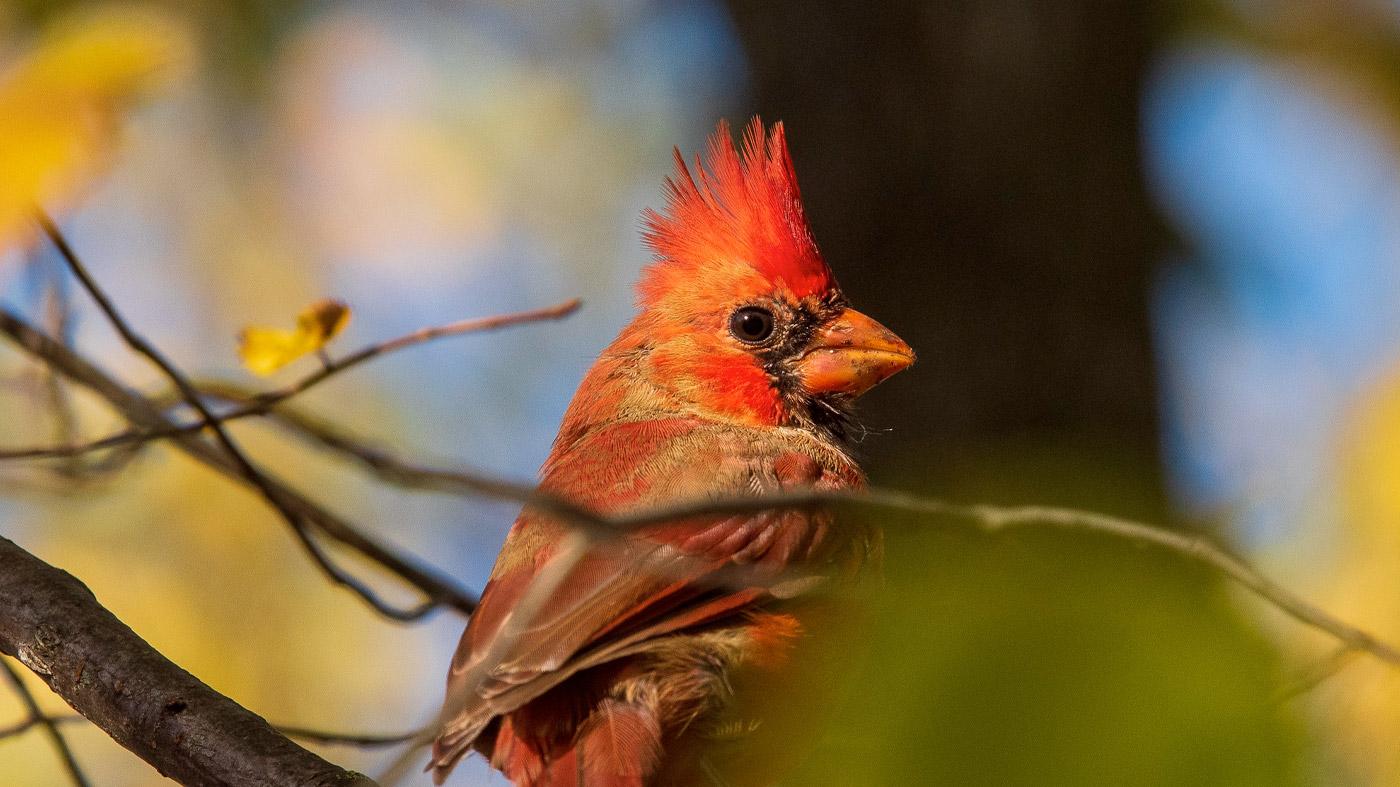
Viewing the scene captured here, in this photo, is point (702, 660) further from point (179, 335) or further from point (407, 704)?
point (179, 335)

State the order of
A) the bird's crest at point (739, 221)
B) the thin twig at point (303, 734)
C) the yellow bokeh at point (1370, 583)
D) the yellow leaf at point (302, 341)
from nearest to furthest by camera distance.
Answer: the yellow bokeh at point (1370, 583) < the yellow leaf at point (302, 341) < the thin twig at point (303, 734) < the bird's crest at point (739, 221)

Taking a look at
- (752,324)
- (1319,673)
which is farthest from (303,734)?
→ (1319,673)

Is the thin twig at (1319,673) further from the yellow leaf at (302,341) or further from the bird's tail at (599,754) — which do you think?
the yellow leaf at (302,341)

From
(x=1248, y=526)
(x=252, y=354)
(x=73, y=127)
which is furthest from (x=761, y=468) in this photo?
(x=73, y=127)

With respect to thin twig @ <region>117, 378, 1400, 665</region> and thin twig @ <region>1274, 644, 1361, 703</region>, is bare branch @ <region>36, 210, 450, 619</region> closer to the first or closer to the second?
thin twig @ <region>117, 378, 1400, 665</region>

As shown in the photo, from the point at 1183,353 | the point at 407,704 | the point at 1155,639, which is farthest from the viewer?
the point at 407,704

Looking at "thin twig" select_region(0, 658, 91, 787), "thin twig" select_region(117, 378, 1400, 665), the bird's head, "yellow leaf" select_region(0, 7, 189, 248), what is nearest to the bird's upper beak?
the bird's head

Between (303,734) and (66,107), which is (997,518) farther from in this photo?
(303,734)

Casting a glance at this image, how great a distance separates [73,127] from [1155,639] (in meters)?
1.05

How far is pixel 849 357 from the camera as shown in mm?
2736

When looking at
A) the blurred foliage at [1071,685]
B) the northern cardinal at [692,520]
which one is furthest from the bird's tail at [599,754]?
the blurred foliage at [1071,685]

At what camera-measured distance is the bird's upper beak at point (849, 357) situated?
273 centimetres

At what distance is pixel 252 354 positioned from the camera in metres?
1.92

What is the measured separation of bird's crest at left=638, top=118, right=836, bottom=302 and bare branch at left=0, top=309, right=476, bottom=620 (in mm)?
689
